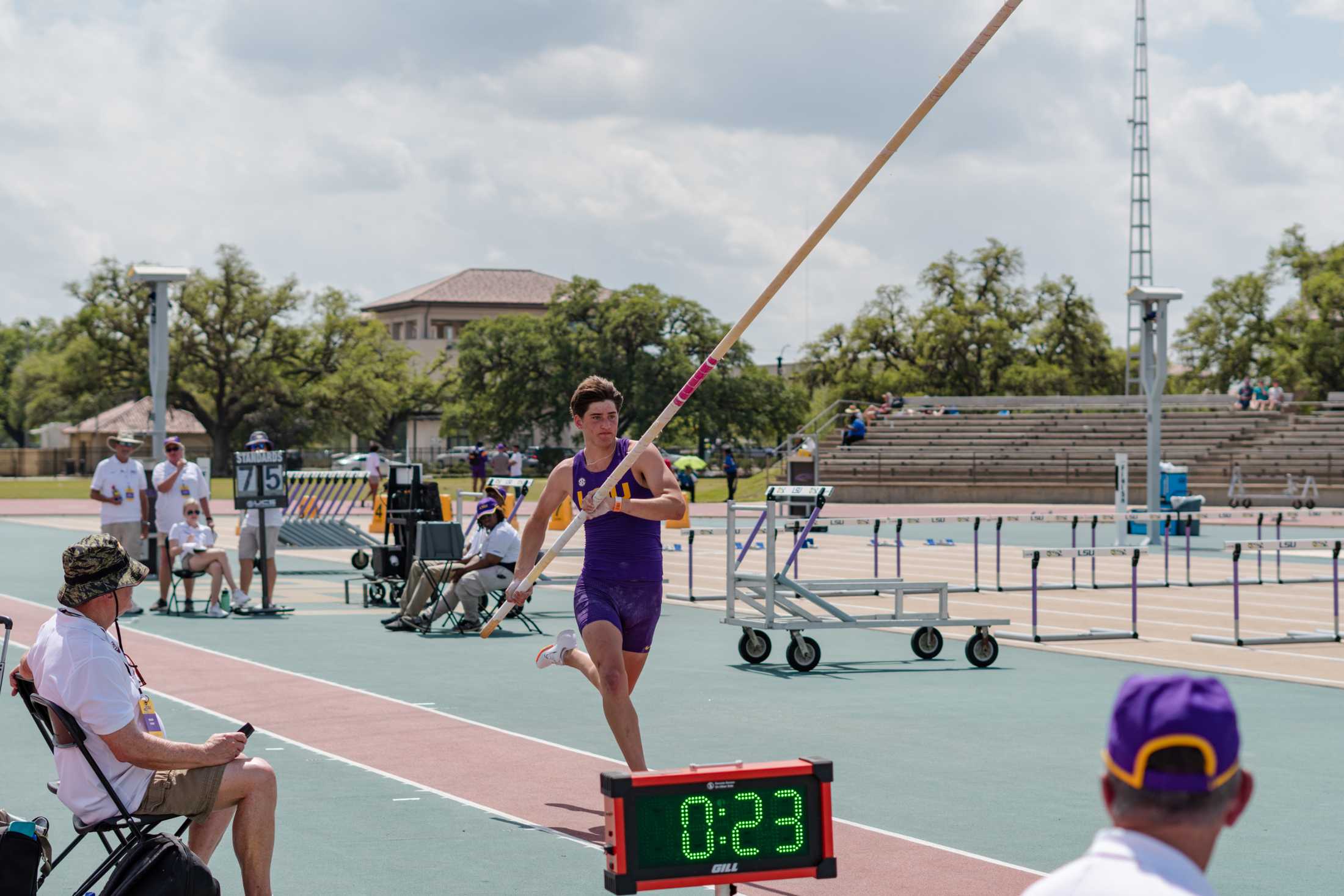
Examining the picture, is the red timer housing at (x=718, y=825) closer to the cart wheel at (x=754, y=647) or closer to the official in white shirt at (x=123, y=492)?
the cart wheel at (x=754, y=647)

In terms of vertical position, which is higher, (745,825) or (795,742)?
(745,825)

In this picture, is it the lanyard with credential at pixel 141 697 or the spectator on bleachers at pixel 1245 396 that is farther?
the spectator on bleachers at pixel 1245 396

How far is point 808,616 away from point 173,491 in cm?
781

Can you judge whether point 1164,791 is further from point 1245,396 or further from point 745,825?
point 1245,396

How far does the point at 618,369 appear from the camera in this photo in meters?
81.5

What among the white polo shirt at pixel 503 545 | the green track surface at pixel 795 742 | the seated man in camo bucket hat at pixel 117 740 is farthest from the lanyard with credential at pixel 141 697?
the white polo shirt at pixel 503 545

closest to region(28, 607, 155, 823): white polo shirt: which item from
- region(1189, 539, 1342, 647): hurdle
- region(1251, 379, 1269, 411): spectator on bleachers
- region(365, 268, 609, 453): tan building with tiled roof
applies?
region(1189, 539, 1342, 647): hurdle

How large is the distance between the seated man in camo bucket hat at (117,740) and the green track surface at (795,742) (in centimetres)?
96

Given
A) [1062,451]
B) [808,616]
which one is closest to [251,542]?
[808,616]

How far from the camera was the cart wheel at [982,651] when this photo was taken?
13.1 metres

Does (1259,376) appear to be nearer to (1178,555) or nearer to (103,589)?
(1178,555)

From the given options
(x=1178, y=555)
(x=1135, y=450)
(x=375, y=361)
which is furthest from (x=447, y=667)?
(x=375, y=361)

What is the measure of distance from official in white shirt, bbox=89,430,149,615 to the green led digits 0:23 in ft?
42.3

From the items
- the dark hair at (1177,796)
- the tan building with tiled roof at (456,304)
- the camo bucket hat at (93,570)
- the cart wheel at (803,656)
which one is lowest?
the cart wheel at (803,656)
